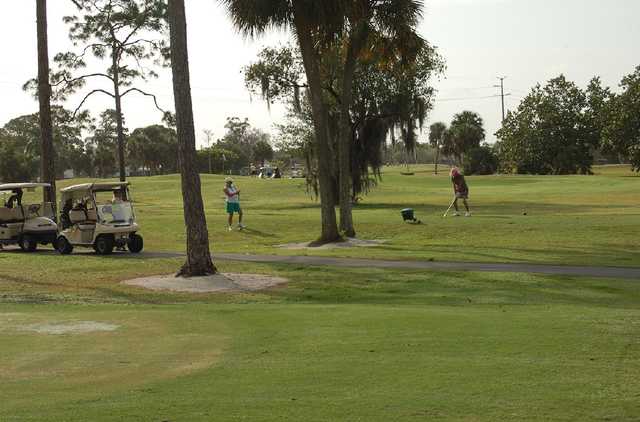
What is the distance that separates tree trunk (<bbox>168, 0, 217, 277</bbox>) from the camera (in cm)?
1730

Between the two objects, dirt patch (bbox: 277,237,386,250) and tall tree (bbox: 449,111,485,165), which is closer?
dirt patch (bbox: 277,237,386,250)

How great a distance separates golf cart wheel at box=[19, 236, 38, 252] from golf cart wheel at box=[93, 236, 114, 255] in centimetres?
320

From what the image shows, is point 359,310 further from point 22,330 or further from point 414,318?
point 22,330

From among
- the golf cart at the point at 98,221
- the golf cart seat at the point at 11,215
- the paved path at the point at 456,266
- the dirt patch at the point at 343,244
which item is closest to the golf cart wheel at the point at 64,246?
the golf cart at the point at 98,221

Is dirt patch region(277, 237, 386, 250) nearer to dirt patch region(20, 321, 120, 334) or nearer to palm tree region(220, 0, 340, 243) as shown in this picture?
palm tree region(220, 0, 340, 243)

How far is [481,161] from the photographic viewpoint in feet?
329

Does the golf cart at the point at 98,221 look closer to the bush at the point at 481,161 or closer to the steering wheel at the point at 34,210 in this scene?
the steering wheel at the point at 34,210

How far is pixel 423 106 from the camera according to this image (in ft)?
135

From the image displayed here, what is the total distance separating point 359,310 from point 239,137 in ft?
536

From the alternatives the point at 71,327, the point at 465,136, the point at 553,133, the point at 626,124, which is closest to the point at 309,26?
the point at 71,327

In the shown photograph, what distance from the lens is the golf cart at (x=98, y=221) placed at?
24.2 meters

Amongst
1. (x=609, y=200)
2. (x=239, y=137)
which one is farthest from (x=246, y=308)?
(x=239, y=137)

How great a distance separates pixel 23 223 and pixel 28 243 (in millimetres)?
677

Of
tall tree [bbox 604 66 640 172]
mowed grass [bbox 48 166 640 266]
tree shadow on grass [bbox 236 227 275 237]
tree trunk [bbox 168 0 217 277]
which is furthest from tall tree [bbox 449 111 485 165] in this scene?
tree trunk [bbox 168 0 217 277]
